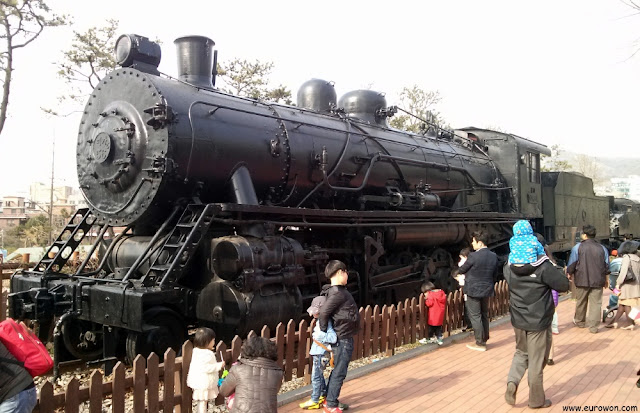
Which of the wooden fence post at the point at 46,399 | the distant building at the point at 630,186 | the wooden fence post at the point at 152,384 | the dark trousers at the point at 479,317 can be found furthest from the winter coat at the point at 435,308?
the distant building at the point at 630,186

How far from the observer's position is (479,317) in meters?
7.19

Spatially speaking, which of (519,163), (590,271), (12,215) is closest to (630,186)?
(12,215)

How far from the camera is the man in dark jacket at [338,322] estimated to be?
14.9 feet

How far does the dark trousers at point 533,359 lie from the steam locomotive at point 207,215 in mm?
2625

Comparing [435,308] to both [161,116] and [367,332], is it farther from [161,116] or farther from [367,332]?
[161,116]

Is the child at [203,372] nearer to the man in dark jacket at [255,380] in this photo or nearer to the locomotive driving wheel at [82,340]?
the man in dark jacket at [255,380]

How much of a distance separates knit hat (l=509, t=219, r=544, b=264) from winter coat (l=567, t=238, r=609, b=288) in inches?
162

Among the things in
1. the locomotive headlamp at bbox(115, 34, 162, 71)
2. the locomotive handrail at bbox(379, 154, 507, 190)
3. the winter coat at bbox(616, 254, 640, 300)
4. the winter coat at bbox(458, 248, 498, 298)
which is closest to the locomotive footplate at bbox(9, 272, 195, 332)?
the locomotive headlamp at bbox(115, 34, 162, 71)

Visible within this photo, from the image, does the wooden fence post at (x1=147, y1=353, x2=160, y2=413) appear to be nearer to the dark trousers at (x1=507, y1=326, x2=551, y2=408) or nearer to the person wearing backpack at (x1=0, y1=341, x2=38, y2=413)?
the person wearing backpack at (x1=0, y1=341, x2=38, y2=413)

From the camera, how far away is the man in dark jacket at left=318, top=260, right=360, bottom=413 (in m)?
4.54

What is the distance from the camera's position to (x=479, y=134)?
14.3 m

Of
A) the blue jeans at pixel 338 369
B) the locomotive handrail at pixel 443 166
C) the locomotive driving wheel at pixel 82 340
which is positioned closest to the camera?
the blue jeans at pixel 338 369

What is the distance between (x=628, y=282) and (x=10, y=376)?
27.9ft

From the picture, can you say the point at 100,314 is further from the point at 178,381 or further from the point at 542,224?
the point at 542,224
